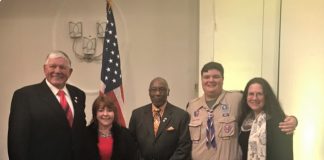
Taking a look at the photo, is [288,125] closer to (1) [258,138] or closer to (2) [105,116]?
(1) [258,138]

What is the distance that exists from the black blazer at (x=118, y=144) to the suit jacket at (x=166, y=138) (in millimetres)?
112

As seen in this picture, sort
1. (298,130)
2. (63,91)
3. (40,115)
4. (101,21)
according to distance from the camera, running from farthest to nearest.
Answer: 1. (101,21)
2. (298,130)
3. (63,91)
4. (40,115)

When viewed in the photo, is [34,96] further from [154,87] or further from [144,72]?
[144,72]

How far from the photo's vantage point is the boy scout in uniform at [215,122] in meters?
2.76

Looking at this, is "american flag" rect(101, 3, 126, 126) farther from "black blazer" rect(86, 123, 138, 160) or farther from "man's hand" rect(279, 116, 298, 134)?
"man's hand" rect(279, 116, 298, 134)

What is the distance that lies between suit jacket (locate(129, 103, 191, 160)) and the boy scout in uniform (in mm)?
63

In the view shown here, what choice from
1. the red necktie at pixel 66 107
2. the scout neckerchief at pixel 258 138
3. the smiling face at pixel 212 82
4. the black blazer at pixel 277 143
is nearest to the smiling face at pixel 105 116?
the red necktie at pixel 66 107

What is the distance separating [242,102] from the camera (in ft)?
9.20

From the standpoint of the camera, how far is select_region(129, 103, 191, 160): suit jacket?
113 inches

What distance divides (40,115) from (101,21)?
229 cm

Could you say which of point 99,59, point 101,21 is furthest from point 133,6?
point 99,59

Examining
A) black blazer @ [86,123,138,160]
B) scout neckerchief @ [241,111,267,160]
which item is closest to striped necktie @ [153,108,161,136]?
black blazer @ [86,123,138,160]

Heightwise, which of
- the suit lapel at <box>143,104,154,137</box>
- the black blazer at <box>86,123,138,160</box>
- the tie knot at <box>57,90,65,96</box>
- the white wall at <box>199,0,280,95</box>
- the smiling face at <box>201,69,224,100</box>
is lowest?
the black blazer at <box>86,123,138,160</box>

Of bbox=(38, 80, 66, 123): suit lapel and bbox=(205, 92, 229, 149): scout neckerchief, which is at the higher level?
bbox=(38, 80, 66, 123): suit lapel
